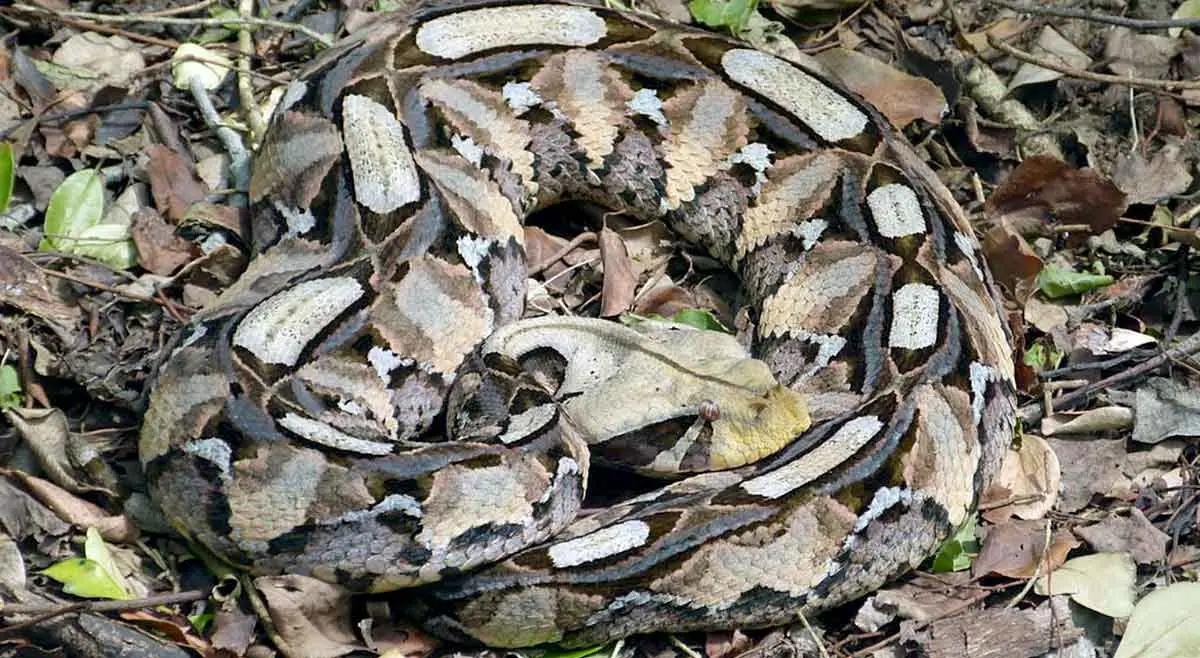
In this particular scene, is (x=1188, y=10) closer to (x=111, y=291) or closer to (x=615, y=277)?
(x=615, y=277)

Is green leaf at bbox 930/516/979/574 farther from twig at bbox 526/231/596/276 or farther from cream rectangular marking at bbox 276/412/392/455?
twig at bbox 526/231/596/276

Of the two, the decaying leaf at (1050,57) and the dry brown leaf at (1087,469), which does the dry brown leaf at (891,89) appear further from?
the dry brown leaf at (1087,469)

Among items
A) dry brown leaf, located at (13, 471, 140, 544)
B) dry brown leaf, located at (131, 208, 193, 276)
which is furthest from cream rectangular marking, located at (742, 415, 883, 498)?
dry brown leaf, located at (131, 208, 193, 276)

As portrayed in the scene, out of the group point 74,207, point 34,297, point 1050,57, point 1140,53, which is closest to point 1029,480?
point 1050,57

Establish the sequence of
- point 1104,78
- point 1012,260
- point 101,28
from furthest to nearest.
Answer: point 101,28 → point 1104,78 → point 1012,260

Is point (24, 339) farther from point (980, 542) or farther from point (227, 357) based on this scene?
point (980, 542)

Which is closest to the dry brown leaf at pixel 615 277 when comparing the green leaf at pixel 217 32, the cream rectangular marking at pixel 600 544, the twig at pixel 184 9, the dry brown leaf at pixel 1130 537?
the cream rectangular marking at pixel 600 544
